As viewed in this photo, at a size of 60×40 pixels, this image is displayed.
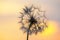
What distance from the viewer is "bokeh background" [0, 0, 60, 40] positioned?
2.15m

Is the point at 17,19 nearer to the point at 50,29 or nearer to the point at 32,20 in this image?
the point at 32,20

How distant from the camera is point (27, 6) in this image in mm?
2197

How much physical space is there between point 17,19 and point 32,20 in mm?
294

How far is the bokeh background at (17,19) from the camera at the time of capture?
215 cm

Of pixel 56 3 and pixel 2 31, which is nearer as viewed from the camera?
pixel 2 31

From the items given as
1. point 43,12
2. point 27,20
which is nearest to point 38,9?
point 43,12

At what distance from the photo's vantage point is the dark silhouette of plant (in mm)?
2172

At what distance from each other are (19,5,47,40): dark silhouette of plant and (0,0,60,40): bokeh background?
0.08 meters

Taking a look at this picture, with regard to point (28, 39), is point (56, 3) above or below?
above

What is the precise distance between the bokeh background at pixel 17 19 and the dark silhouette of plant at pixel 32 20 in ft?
0.26

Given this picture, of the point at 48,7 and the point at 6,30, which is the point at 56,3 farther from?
the point at 6,30

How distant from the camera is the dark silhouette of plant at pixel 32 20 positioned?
Result: 7.13 ft

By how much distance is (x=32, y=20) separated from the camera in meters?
2.18

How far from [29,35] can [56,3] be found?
0.85 m
